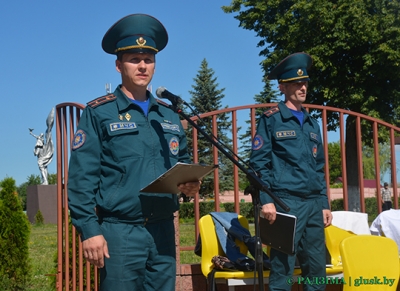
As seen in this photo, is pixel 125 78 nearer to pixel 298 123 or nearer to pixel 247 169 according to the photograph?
pixel 247 169

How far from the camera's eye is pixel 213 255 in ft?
15.2

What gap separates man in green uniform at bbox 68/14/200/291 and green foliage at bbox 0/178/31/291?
380 centimetres

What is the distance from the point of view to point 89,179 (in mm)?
2559

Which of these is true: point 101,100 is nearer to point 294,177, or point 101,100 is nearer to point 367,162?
point 294,177

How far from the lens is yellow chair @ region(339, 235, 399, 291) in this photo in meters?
3.33

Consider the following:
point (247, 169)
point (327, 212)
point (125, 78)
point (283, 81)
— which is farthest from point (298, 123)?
point (125, 78)

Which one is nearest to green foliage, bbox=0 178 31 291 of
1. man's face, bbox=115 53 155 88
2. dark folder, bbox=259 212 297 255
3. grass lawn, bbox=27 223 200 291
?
grass lawn, bbox=27 223 200 291

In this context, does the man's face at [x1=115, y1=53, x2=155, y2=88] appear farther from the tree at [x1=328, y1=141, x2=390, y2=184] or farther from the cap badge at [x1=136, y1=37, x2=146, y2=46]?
the tree at [x1=328, y1=141, x2=390, y2=184]

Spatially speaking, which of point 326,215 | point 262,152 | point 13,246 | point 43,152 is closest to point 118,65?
point 262,152

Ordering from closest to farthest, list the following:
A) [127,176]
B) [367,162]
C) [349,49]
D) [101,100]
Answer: [127,176] → [101,100] → [349,49] → [367,162]

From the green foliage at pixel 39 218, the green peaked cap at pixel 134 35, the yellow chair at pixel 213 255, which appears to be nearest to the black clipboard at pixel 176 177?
the green peaked cap at pixel 134 35

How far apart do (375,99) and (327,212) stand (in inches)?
685

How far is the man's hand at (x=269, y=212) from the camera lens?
3.64 meters

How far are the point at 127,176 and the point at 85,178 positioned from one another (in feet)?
0.64
